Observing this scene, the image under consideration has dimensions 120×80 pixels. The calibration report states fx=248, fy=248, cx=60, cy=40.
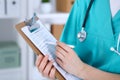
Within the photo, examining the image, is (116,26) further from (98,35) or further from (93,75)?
(93,75)

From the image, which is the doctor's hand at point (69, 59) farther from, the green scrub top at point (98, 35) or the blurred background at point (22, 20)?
the blurred background at point (22, 20)

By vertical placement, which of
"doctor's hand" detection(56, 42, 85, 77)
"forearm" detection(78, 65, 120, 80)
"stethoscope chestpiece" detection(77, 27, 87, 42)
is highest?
"stethoscope chestpiece" detection(77, 27, 87, 42)

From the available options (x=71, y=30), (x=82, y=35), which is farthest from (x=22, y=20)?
(x=82, y=35)

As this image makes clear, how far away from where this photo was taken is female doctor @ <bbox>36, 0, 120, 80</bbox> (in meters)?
0.90

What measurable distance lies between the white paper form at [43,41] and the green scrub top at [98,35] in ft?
0.44

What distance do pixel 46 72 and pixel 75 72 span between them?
12 cm

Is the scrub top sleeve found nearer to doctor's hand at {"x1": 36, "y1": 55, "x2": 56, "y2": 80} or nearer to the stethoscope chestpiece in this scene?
the stethoscope chestpiece

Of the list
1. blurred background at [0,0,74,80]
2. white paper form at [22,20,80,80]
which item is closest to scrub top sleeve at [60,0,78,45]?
white paper form at [22,20,80,80]

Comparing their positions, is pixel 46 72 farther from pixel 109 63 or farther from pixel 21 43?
pixel 21 43

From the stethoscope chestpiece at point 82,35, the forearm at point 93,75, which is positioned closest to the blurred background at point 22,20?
the stethoscope chestpiece at point 82,35

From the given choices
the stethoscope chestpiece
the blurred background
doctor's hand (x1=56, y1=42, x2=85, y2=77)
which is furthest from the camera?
the blurred background

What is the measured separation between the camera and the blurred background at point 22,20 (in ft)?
5.30

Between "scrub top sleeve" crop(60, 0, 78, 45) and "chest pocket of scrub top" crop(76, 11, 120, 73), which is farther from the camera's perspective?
"scrub top sleeve" crop(60, 0, 78, 45)

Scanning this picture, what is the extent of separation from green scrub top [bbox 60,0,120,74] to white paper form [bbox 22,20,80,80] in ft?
0.44
